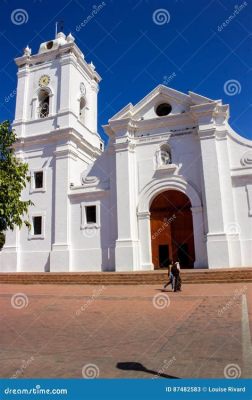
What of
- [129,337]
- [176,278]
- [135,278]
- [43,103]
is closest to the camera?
[129,337]

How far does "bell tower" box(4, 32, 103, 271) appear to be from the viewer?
74.2 feet

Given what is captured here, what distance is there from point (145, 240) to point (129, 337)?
47.0 feet

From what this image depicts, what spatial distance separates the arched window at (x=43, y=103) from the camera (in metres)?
26.4

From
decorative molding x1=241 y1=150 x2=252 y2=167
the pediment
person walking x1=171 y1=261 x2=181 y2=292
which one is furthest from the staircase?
the pediment

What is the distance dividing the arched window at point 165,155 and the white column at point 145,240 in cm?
366

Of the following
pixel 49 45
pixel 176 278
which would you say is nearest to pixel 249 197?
pixel 176 278

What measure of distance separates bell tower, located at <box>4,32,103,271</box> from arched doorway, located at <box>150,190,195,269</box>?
19.8 ft

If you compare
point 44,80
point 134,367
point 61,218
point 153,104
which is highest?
point 44,80

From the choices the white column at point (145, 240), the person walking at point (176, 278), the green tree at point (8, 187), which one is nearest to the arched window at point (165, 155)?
the white column at point (145, 240)

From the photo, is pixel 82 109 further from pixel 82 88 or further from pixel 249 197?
pixel 249 197

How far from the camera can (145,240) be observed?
2061cm

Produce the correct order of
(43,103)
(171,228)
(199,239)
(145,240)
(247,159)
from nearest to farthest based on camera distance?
(199,239)
(247,159)
(145,240)
(171,228)
(43,103)

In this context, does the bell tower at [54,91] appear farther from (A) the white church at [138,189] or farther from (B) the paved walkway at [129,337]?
(B) the paved walkway at [129,337]

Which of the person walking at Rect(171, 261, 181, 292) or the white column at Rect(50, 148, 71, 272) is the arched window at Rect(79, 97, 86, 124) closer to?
the white column at Rect(50, 148, 71, 272)
